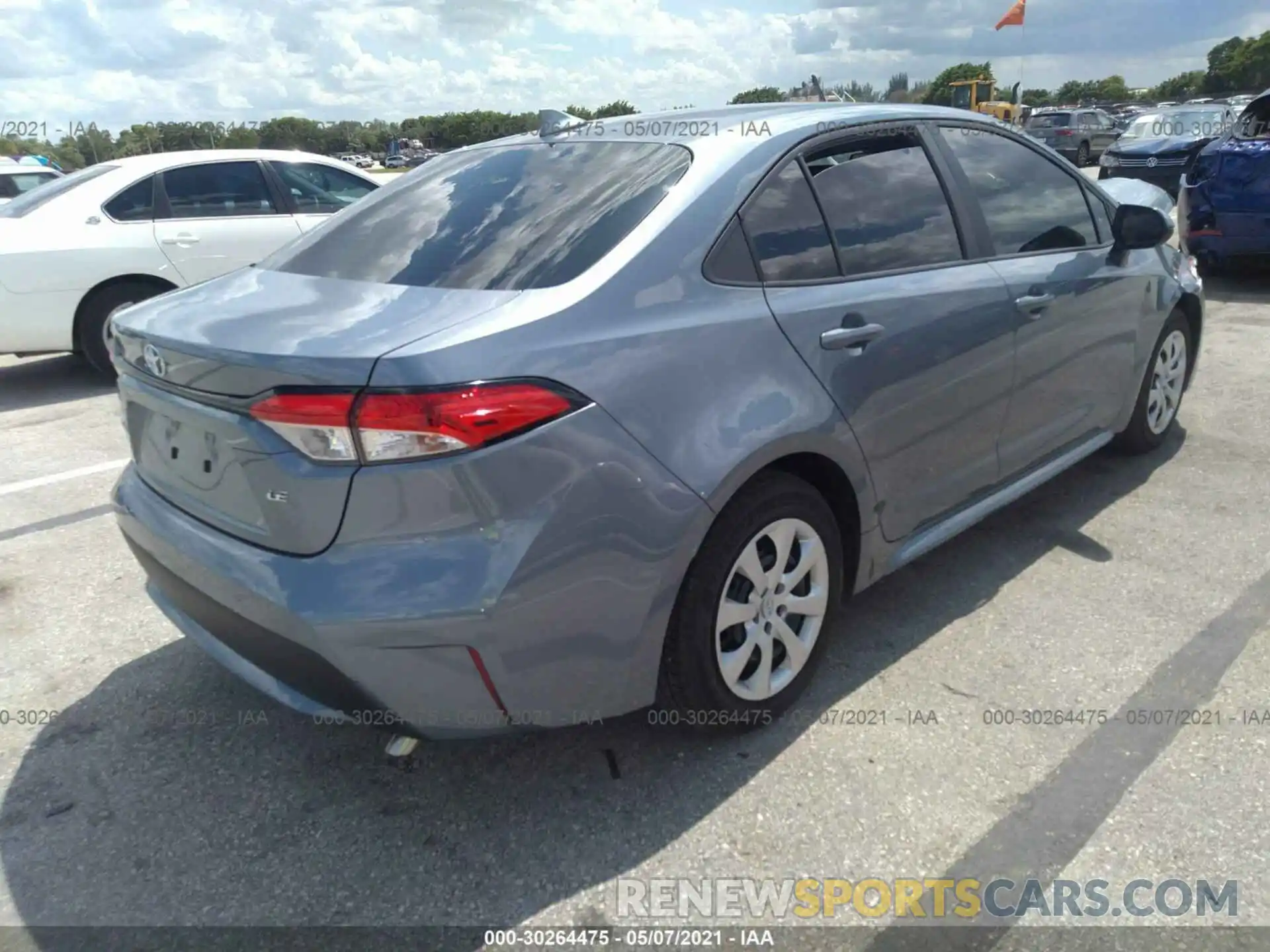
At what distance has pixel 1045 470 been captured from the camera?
3717mm

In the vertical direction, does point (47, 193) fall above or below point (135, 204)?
above

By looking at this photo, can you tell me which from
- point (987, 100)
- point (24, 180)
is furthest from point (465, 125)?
point (24, 180)

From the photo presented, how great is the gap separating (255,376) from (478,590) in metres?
0.67

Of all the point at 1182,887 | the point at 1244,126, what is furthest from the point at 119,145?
the point at 1182,887

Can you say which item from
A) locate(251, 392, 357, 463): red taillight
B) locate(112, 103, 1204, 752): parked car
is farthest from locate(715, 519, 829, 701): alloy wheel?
locate(251, 392, 357, 463): red taillight

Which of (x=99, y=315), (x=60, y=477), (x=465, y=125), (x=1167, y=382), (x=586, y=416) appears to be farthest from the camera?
(x=465, y=125)

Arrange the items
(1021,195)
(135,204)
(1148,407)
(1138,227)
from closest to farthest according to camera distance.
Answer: (1021,195), (1138,227), (1148,407), (135,204)

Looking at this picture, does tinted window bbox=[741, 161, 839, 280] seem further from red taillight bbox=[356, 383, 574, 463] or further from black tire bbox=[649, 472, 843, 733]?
red taillight bbox=[356, 383, 574, 463]

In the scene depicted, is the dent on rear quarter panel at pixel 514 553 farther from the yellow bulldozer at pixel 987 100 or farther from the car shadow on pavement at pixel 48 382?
the yellow bulldozer at pixel 987 100

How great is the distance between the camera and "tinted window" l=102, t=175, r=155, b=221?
6707 mm

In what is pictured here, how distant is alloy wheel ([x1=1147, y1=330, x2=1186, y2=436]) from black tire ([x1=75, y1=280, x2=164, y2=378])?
19.8 feet

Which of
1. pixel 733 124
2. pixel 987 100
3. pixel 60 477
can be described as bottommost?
pixel 60 477

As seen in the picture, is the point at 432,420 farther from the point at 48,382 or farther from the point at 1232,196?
the point at 1232,196

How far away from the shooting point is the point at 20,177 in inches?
506
